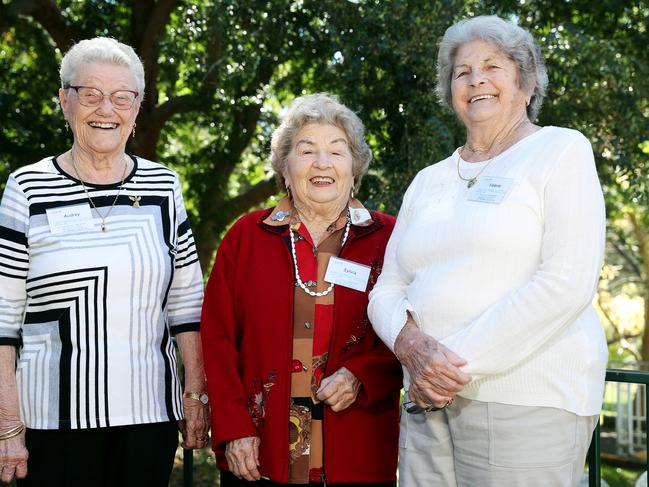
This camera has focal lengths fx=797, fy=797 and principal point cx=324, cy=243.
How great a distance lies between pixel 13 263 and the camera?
2648 mm

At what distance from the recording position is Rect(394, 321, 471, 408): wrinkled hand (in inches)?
88.9

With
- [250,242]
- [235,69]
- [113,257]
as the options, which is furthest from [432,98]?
[113,257]

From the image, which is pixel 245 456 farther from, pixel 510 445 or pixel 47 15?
pixel 47 15

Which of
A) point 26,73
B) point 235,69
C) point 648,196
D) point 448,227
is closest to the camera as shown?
point 448,227

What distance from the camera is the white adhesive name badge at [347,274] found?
286 centimetres

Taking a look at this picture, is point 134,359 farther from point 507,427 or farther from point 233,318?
point 507,427

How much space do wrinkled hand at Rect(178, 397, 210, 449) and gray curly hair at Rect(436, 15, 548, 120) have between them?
1.51 metres

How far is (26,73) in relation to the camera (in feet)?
29.8

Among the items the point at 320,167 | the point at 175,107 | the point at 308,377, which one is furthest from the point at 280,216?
the point at 175,107

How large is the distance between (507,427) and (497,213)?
2.00 feet

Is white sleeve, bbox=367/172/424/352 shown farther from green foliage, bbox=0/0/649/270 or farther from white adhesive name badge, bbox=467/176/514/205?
green foliage, bbox=0/0/649/270

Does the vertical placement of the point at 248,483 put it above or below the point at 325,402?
below

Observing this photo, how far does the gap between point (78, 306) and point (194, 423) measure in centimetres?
62

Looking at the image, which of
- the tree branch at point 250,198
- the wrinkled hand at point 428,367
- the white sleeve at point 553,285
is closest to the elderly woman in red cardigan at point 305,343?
the wrinkled hand at point 428,367
